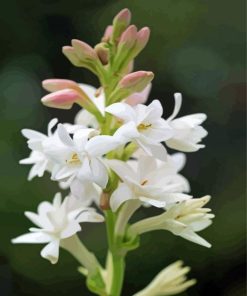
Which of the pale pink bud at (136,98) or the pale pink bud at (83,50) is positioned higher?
the pale pink bud at (83,50)

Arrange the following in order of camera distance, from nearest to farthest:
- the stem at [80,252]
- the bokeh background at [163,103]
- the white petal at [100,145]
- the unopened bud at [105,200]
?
the white petal at [100,145]
the unopened bud at [105,200]
the stem at [80,252]
the bokeh background at [163,103]

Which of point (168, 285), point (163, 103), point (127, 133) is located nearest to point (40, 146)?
point (127, 133)

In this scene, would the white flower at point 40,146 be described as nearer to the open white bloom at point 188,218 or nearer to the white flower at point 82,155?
the white flower at point 82,155

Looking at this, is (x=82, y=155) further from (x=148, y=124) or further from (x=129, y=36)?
(x=129, y=36)

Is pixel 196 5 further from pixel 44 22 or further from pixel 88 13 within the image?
pixel 44 22

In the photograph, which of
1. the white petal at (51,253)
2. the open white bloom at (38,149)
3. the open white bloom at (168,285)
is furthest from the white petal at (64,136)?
the open white bloom at (168,285)

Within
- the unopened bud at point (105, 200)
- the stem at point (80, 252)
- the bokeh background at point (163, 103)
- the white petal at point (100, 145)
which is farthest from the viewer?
the bokeh background at point (163, 103)
